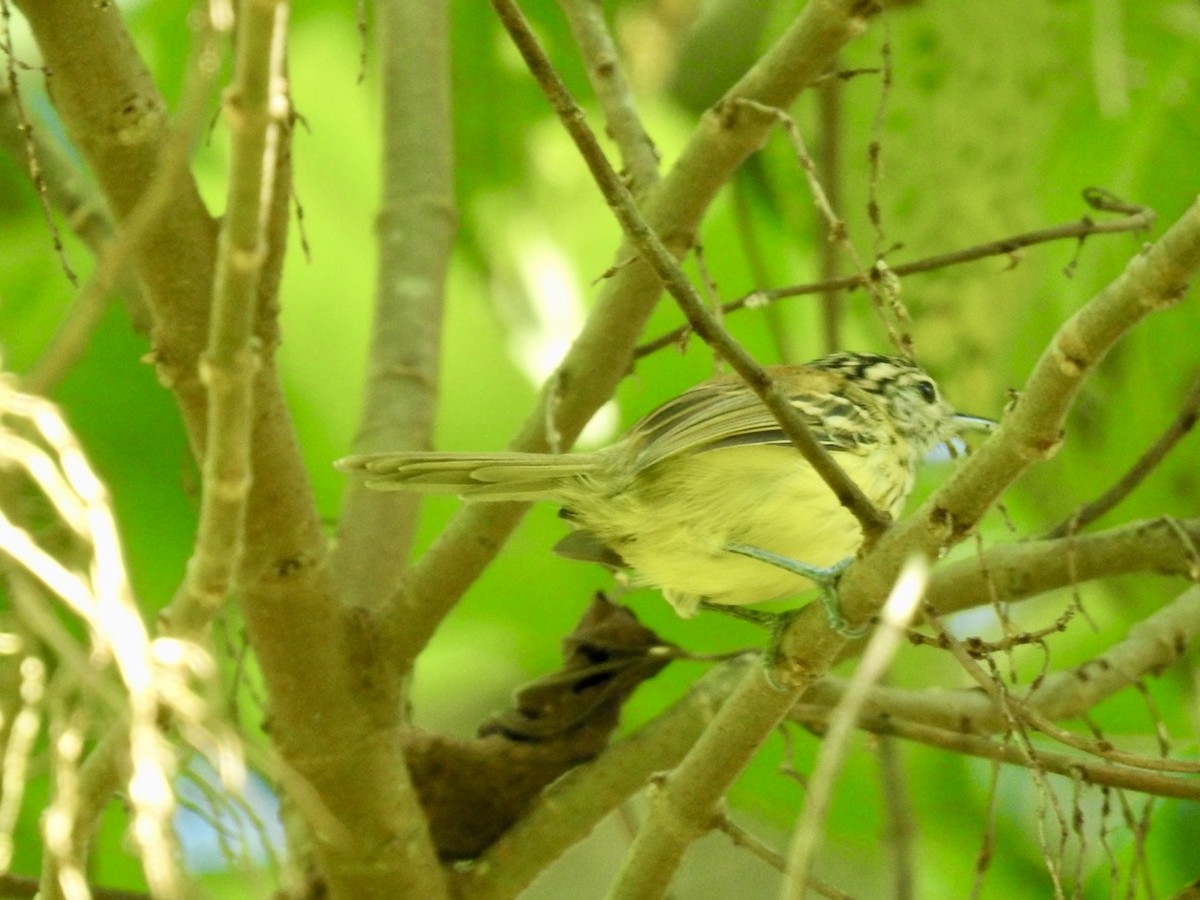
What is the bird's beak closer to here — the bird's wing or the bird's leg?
the bird's wing

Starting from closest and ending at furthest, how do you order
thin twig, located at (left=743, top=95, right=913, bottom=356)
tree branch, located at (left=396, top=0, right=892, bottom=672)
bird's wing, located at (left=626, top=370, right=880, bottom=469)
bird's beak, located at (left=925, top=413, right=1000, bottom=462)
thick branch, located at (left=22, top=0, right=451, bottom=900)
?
thin twig, located at (left=743, top=95, right=913, bottom=356)
thick branch, located at (left=22, top=0, right=451, bottom=900)
tree branch, located at (left=396, top=0, right=892, bottom=672)
bird's wing, located at (left=626, top=370, right=880, bottom=469)
bird's beak, located at (left=925, top=413, right=1000, bottom=462)

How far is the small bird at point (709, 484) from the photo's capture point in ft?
9.74

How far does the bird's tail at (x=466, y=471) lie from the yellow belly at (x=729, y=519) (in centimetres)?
17

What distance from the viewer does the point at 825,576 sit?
245cm

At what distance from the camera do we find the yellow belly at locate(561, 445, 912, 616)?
10.0ft

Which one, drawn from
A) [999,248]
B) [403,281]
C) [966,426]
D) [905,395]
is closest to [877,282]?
[999,248]

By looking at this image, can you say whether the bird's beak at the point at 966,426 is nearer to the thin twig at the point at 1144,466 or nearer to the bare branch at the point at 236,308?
the thin twig at the point at 1144,466

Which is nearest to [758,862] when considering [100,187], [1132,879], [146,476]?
[146,476]

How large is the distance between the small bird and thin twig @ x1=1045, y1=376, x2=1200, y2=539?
1.42 ft

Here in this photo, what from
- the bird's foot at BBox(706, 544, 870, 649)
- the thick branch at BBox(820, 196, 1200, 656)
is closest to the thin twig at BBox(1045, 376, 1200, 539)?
the bird's foot at BBox(706, 544, 870, 649)

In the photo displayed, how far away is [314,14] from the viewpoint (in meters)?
4.77

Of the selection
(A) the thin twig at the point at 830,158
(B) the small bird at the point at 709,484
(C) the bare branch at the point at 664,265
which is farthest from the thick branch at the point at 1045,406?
(A) the thin twig at the point at 830,158

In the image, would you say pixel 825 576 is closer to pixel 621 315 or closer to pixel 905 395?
pixel 621 315

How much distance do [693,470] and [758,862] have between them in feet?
11.4
